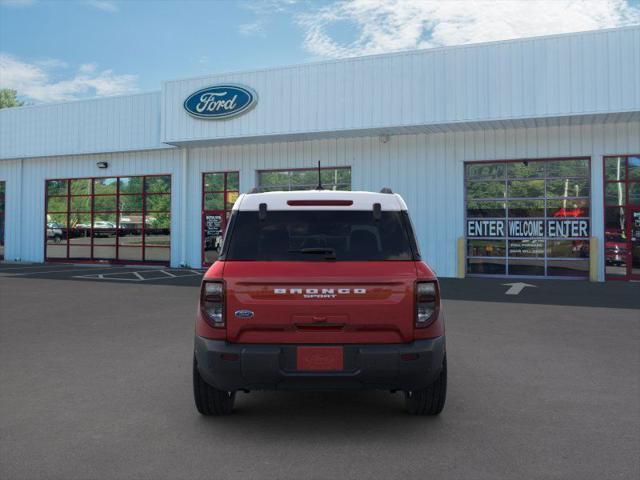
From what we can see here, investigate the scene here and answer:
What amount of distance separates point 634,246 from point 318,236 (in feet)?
50.9

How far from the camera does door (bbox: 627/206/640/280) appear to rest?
55.0ft

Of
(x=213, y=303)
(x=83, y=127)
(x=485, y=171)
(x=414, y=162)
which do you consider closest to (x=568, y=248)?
(x=485, y=171)

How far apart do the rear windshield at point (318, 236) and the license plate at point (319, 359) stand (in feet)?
2.07

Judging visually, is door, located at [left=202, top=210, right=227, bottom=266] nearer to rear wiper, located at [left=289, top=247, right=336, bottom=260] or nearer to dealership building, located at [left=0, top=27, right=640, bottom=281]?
dealership building, located at [left=0, top=27, right=640, bottom=281]

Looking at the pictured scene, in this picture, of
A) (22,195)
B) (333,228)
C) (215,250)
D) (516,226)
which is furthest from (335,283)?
(22,195)

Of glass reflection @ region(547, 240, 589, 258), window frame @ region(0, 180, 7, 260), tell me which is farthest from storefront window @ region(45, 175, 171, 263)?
glass reflection @ region(547, 240, 589, 258)

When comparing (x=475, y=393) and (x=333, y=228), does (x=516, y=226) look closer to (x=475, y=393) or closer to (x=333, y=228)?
(x=475, y=393)

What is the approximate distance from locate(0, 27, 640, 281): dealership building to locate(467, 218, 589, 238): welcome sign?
0.03 metres

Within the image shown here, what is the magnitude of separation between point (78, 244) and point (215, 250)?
6983 mm

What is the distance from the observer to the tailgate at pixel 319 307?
155 inches

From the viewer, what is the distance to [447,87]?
16844 mm

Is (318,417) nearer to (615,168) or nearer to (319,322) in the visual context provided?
(319,322)

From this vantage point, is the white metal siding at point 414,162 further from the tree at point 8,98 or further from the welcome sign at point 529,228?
the tree at point 8,98

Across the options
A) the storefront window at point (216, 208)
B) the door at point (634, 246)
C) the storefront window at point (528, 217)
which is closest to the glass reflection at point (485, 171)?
the storefront window at point (528, 217)
